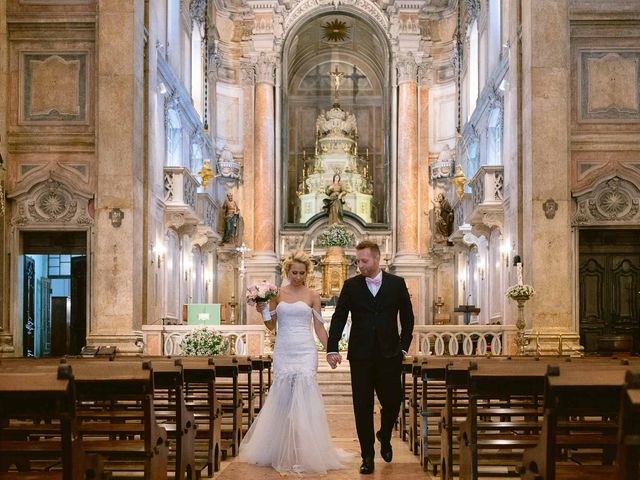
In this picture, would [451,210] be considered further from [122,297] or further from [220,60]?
[122,297]

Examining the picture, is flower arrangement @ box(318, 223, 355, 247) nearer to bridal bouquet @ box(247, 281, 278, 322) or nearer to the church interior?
Answer: the church interior

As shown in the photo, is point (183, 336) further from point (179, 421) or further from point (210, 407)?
point (179, 421)

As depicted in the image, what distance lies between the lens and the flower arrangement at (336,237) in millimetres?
32469

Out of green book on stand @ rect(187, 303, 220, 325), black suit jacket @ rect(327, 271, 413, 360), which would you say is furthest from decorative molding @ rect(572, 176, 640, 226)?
black suit jacket @ rect(327, 271, 413, 360)

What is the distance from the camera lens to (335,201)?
32875mm

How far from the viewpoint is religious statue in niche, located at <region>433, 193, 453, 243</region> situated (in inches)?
1237

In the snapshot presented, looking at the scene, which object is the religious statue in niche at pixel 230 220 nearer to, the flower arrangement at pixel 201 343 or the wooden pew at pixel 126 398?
the flower arrangement at pixel 201 343

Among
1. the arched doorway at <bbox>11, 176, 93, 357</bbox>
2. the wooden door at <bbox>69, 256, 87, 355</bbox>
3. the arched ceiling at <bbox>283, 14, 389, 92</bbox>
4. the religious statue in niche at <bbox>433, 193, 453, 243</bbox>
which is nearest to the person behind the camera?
the arched doorway at <bbox>11, 176, 93, 357</bbox>

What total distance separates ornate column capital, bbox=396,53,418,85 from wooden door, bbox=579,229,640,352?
15.3 meters

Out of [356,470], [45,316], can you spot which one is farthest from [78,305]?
[356,470]

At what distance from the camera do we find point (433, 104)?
33781mm

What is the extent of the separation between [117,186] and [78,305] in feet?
15.4

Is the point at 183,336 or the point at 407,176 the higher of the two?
the point at 407,176

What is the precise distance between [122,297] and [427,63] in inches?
769
